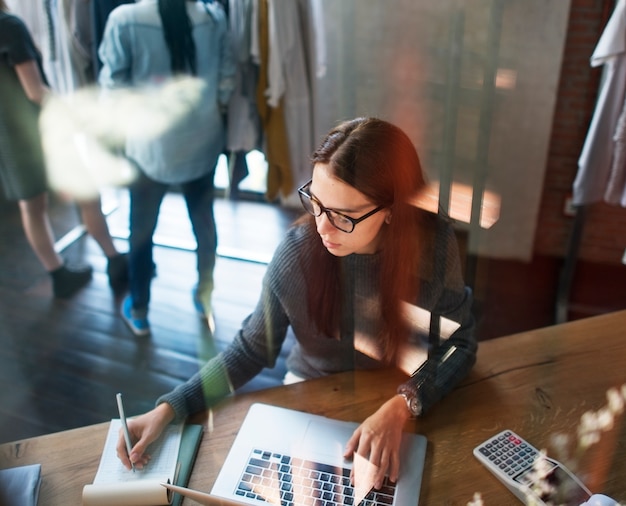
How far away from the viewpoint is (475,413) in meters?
1.04

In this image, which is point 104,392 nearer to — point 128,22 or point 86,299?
point 86,299

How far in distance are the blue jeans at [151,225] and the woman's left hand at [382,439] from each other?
1388 millimetres

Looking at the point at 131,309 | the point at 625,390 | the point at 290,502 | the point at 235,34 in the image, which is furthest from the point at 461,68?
the point at 290,502

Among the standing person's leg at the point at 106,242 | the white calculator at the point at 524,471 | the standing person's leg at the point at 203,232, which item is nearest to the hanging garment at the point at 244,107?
the standing person's leg at the point at 203,232

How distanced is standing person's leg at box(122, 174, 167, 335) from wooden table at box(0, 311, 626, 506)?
1257mm

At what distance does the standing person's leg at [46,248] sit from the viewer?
2.45 meters

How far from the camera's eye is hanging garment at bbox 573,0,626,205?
1800 mm

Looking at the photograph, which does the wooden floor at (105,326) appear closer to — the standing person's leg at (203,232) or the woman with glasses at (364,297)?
the standing person's leg at (203,232)

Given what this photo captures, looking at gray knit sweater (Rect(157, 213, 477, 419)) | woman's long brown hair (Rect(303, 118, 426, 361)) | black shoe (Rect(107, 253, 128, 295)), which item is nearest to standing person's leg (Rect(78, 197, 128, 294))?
black shoe (Rect(107, 253, 128, 295))

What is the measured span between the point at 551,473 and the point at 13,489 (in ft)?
2.60

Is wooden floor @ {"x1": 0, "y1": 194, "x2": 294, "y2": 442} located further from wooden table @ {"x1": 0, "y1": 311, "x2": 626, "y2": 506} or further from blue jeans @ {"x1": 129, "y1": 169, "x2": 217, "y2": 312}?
wooden table @ {"x1": 0, "y1": 311, "x2": 626, "y2": 506}

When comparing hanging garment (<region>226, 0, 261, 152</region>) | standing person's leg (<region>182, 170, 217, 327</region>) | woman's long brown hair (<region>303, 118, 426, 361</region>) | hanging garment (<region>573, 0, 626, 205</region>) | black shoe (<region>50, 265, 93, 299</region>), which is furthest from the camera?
black shoe (<region>50, 265, 93, 299</region>)

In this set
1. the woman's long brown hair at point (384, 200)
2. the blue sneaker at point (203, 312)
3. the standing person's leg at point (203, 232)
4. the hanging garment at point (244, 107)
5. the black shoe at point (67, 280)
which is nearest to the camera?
the woman's long brown hair at point (384, 200)

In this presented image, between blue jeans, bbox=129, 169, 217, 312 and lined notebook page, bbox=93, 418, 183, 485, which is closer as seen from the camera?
lined notebook page, bbox=93, 418, 183, 485
